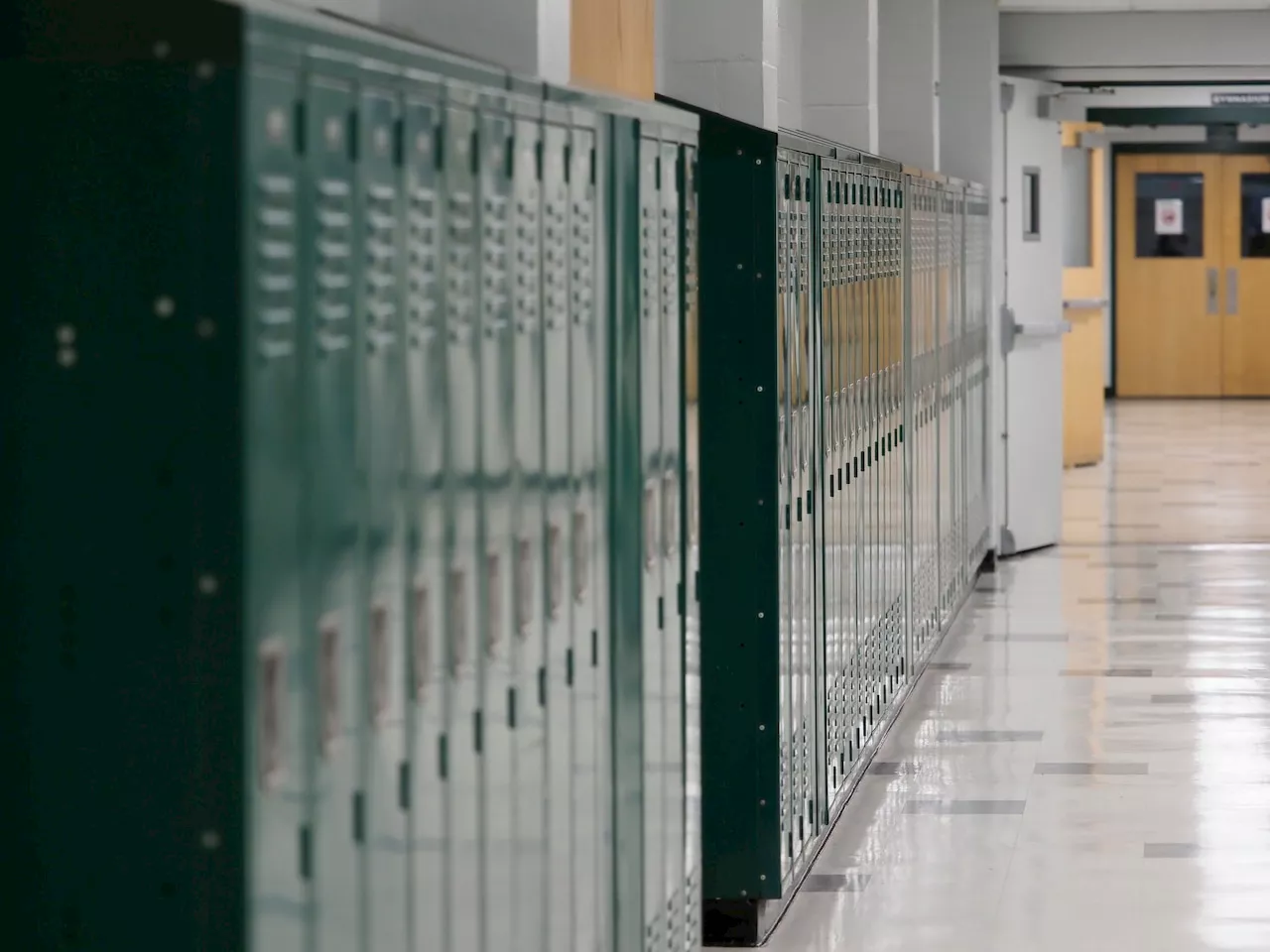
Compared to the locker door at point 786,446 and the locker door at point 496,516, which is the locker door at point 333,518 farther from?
the locker door at point 786,446

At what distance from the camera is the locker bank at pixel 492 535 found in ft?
5.37

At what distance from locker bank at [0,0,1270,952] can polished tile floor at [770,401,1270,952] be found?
1.0 inches

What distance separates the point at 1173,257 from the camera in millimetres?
20781

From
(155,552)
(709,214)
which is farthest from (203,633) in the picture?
(709,214)

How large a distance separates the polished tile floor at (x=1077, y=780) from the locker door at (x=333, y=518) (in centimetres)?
255

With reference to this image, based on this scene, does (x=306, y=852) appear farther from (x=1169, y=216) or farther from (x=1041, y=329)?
(x=1169, y=216)

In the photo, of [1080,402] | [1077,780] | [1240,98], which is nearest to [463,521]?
[1077,780]

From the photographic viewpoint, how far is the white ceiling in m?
10.9

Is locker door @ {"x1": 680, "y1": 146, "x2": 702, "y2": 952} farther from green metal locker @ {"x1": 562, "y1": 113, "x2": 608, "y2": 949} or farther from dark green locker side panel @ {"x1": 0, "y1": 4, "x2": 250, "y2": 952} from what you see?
dark green locker side panel @ {"x1": 0, "y1": 4, "x2": 250, "y2": 952}

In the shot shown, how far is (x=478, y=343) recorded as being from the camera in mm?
Answer: 2168

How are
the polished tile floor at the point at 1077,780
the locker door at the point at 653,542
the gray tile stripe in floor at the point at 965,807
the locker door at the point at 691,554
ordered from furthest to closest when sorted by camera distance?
the gray tile stripe in floor at the point at 965,807 < the polished tile floor at the point at 1077,780 < the locker door at the point at 691,554 < the locker door at the point at 653,542

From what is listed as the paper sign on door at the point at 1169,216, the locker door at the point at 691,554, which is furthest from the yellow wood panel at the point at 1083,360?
the locker door at the point at 691,554

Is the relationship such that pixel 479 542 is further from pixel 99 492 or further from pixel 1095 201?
pixel 1095 201

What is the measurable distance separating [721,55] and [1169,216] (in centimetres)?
1693
